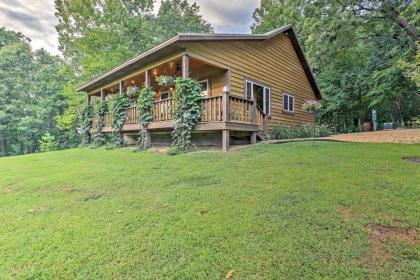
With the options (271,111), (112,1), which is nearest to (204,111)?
(271,111)

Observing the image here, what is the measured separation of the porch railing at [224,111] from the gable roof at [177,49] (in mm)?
1773

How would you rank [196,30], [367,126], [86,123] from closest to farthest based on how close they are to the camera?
[86,123] < [367,126] < [196,30]

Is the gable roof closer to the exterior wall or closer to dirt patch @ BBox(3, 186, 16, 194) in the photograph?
the exterior wall

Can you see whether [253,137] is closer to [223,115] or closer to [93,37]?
[223,115]

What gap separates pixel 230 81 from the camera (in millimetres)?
9617

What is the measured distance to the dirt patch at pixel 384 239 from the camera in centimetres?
209

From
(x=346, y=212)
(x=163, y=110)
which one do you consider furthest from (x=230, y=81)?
(x=346, y=212)

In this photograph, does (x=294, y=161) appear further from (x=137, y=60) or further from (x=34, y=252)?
(x=137, y=60)

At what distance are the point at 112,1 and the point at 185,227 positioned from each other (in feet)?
77.2

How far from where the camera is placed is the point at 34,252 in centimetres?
244

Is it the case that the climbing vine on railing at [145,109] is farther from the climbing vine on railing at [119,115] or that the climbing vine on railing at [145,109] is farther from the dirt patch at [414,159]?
the dirt patch at [414,159]

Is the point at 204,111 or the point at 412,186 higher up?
the point at 204,111

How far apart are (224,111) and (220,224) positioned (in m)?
4.97

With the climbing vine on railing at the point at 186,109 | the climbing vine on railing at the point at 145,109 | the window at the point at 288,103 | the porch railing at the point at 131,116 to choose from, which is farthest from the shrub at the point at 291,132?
the porch railing at the point at 131,116
